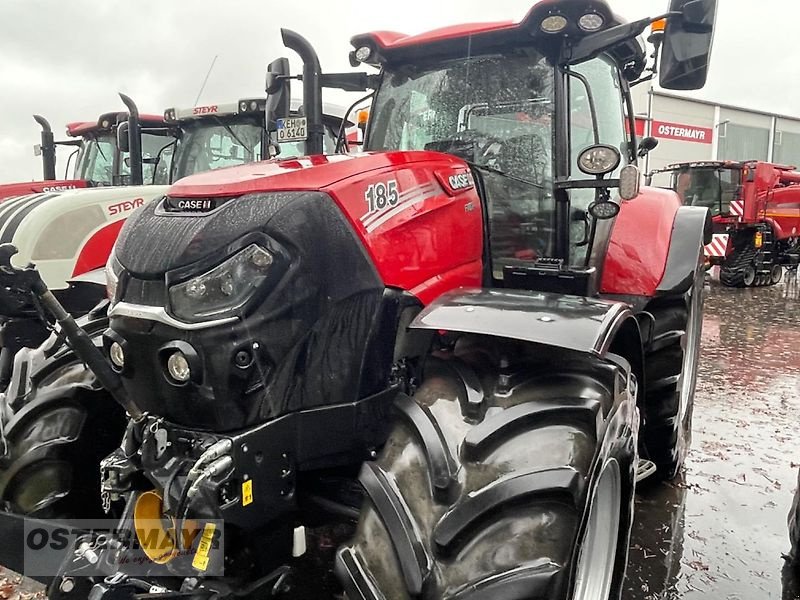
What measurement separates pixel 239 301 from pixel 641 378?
168 cm

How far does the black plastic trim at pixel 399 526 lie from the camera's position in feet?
5.57

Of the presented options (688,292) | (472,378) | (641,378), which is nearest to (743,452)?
(688,292)

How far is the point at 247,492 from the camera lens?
188 centimetres

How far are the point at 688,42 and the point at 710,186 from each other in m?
12.5

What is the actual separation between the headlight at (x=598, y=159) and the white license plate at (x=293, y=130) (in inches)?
45.2

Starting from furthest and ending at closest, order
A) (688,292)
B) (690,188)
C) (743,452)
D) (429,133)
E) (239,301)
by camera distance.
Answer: (690,188) → (743,452) → (688,292) → (429,133) → (239,301)

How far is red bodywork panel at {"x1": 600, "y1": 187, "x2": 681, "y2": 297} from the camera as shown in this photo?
3.24 meters

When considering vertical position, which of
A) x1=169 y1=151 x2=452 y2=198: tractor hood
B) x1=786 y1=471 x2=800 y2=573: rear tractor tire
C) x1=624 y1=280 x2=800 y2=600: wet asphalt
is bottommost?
x1=624 y1=280 x2=800 y2=600: wet asphalt

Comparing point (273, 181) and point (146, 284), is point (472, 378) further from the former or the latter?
point (146, 284)

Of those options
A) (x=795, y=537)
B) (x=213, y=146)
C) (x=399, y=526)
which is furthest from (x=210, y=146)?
(x=795, y=537)

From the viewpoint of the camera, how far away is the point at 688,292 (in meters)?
3.44

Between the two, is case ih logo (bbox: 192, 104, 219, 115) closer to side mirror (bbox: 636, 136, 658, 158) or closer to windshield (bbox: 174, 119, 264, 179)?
windshield (bbox: 174, 119, 264, 179)

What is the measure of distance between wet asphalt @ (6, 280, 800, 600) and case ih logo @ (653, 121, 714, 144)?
64.1ft

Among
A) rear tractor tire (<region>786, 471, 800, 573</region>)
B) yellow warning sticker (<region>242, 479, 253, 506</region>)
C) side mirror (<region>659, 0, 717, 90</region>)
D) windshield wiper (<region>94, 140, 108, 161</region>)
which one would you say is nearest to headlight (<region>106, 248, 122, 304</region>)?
yellow warning sticker (<region>242, 479, 253, 506</region>)
